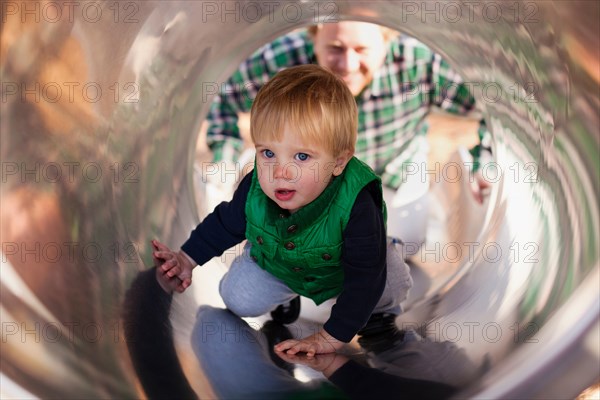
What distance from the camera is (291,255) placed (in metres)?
1.24

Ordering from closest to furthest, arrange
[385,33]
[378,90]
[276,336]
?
[276,336]
[385,33]
[378,90]

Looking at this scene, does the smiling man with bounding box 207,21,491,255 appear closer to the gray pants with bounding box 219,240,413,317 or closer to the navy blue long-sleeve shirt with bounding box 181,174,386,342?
the gray pants with bounding box 219,240,413,317

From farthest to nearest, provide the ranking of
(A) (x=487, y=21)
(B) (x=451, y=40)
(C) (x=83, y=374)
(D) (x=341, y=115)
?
(B) (x=451, y=40) → (A) (x=487, y=21) → (D) (x=341, y=115) → (C) (x=83, y=374)

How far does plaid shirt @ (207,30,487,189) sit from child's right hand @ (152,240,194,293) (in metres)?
0.85

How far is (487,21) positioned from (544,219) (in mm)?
357

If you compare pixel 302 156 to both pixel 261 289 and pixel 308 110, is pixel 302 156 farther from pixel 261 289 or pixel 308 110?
pixel 261 289

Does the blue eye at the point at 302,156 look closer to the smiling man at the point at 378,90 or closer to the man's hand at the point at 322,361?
the man's hand at the point at 322,361

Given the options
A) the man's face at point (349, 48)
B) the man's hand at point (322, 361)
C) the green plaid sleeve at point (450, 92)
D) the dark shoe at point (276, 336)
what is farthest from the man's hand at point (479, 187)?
the man's hand at point (322, 361)

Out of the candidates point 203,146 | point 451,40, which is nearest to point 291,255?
point 451,40

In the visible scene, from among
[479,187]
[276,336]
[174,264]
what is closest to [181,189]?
[174,264]

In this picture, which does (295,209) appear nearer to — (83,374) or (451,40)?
(83,374)

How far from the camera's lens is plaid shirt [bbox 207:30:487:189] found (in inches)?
92.0

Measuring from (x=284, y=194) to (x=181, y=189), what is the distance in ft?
1.67

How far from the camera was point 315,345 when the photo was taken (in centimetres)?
120
